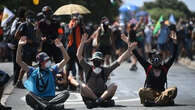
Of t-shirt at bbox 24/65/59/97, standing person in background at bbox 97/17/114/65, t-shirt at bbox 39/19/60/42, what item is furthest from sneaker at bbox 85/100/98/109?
standing person in background at bbox 97/17/114/65

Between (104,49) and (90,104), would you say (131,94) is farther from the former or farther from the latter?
(104,49)

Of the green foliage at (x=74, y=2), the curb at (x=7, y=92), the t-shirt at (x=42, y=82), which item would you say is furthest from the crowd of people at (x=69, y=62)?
the green foliage at (x=74, y=2)

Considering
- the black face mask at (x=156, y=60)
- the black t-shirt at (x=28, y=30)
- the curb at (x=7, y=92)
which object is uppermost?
the black t-shirt at (x=28, y=30)

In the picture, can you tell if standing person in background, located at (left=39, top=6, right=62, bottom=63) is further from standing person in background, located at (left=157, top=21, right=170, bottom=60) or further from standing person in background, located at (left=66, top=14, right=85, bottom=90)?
standing person in background, located at (left=157, top=21, right=170, bottom=60)

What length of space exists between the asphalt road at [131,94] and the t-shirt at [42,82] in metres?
0.86

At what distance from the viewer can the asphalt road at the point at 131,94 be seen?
42.7 ft

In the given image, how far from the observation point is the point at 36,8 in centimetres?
2644

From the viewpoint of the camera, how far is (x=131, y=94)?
15500 mm

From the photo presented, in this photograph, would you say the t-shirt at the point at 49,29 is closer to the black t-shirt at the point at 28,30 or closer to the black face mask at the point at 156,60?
the black t-shirt at the point at 28,30

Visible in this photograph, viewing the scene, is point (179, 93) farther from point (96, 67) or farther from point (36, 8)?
point (36, 8)

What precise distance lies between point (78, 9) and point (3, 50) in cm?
1263

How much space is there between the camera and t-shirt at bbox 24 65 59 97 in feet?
39.9

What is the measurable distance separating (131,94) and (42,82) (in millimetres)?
3792

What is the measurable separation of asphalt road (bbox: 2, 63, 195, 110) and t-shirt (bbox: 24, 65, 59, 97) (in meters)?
0.86
